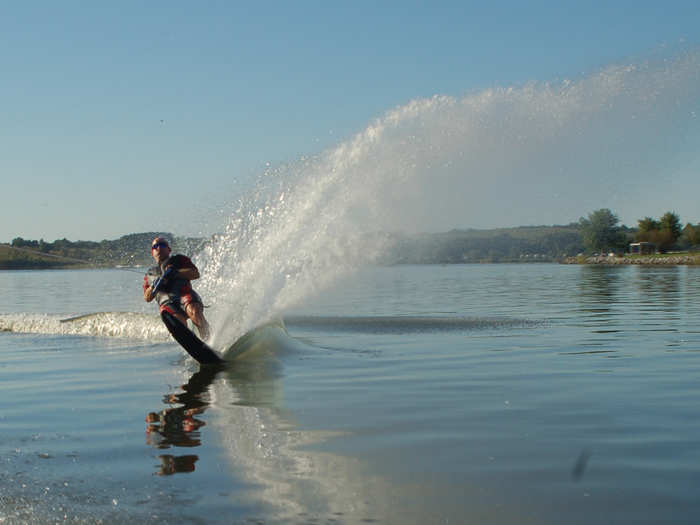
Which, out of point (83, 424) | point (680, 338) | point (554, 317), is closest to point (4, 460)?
point (83, 424)

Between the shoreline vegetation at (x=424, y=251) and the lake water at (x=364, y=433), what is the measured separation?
5.01 metres

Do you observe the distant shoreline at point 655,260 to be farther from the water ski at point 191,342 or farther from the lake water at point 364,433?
the water ski at point 191,342

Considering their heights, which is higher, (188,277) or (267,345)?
(188,277)

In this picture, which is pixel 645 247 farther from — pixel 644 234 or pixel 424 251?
pixel 424 251

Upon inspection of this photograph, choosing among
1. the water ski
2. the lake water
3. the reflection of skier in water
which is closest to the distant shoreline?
the lake water

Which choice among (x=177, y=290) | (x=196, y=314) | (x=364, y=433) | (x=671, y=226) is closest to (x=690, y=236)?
(x=671, y=226)

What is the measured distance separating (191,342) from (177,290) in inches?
49.9

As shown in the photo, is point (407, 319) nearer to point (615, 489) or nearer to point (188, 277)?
point (188, 277)

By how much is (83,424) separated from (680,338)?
39.7 feet

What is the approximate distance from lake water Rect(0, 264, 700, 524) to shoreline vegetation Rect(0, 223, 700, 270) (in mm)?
5007

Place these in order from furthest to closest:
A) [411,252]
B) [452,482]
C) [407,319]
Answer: [411,252] < [407,319] < [452,482]

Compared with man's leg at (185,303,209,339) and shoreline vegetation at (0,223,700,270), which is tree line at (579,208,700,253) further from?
man's leg at (185,303,209,339)

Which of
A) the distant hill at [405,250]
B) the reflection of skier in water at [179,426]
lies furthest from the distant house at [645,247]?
the reflection of skier in water at [179,426]

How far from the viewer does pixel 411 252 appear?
79.8 feet
